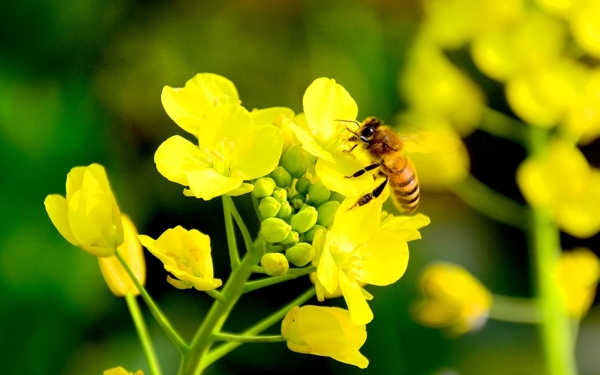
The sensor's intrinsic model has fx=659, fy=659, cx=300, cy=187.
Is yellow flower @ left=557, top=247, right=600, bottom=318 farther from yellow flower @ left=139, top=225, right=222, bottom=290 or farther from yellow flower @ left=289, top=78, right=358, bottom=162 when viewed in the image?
yellow flower @ left=139, top=225, right=222, bottom=290

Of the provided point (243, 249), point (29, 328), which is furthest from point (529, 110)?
point (29, 328)

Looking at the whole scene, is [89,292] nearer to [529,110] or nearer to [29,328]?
[29,328]

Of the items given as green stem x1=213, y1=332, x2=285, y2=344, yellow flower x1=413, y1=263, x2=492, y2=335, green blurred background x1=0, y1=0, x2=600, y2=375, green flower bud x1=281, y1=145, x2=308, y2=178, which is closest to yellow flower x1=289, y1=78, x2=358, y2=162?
green flower bud x1=281, y1=145, x2=308, y2=178

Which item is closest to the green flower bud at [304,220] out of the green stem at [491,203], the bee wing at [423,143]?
the bee wing at [423,143]

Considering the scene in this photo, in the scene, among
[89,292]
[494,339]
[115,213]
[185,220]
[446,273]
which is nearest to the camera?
[115,213]

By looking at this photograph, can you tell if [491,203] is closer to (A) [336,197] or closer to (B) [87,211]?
(A) [336,197]

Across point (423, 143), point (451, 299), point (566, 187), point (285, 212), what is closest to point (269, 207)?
point (285, 212)

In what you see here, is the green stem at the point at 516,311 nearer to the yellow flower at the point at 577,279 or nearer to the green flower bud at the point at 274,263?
the yellow flower at the point at 577,279
